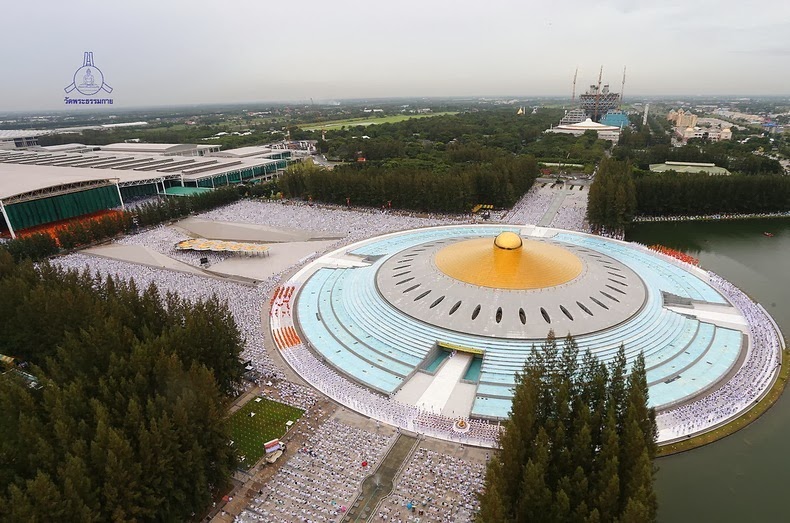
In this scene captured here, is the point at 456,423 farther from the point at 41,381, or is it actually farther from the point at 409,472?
the point at 41,381

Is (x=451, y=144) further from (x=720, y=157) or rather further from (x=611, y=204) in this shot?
(x=611, y=204)

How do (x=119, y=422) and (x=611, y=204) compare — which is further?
(x=611, y=204)

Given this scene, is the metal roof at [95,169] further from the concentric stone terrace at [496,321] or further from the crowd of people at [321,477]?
the crowd of people at [321,477]

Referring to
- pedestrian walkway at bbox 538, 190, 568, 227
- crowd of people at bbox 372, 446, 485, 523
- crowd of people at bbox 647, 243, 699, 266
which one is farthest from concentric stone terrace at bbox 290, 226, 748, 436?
pedestrian walkway at bbox 538, 190, 568, 227

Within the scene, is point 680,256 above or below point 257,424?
below

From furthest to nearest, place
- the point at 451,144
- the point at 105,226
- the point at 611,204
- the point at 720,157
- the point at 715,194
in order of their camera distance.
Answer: the point at 451,144 < the point at 720,157 < the point at 715,194 < the point at 105,226 < the point at 611,204

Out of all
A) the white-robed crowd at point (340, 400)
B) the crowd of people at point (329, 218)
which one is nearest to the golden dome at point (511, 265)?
the white-robed crowd at point (340, 400)

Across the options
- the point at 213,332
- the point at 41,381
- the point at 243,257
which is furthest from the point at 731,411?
the point at 243,257

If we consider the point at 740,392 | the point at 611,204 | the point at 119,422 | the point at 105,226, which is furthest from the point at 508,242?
the point at 105,226
